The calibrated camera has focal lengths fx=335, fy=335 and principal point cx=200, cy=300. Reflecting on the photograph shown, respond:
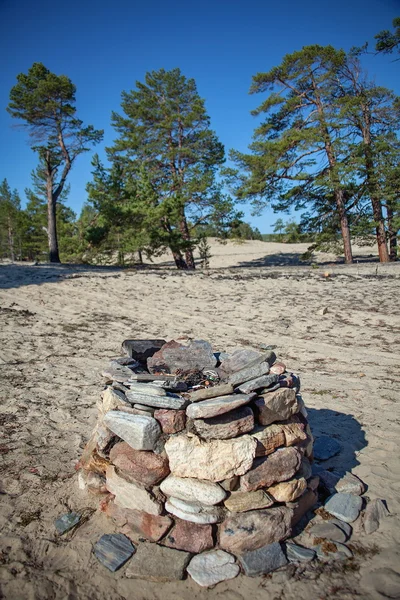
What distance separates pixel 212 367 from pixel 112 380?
1.10m

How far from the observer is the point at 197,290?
13.3 meters

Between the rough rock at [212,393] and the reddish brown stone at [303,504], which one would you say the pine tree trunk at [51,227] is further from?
the reddish brown stone at [303,504]

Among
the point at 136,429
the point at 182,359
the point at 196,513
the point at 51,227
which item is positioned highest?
the point at 51,227

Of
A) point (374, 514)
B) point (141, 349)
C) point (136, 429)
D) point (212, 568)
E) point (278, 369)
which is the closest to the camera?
point (212, 568)

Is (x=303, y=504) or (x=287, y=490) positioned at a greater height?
(x=287, y=490)

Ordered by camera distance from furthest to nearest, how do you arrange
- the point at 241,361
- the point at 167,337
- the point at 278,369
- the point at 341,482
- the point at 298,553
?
1. the point at 167,337
2. the point at 241,361
3. the point at 278,369
4. the point at 341,482
5. the point at 298,553

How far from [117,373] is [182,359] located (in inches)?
29.6

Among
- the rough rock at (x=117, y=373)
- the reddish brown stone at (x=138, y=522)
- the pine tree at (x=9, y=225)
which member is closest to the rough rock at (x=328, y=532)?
the reddish brown stone at (x=138, y=522)

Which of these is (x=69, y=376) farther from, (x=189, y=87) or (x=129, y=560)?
(x=189, y=87)

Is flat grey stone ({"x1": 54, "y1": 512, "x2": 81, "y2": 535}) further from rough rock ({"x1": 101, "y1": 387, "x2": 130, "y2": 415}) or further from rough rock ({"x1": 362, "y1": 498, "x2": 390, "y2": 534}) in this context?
rough rock ({"x1": 362, "y1": 498, "x2": 390, "y2": 534})

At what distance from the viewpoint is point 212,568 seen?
2.49 m

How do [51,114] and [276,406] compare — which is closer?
[276,406]

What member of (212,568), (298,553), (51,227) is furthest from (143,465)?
(51,227)

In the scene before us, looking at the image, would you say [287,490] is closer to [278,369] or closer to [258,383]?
[258,383]
